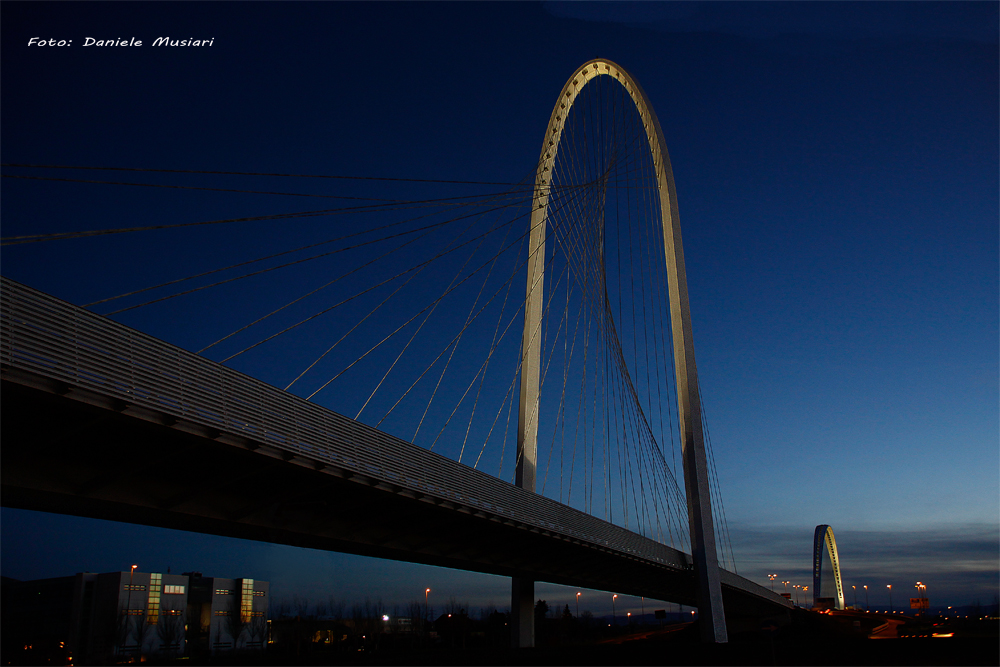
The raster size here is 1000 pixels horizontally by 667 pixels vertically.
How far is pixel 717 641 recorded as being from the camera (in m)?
33.2

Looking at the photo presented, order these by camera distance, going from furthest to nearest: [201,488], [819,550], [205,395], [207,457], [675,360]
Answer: [819,550]
[675,360]
[201,488]
[207,457]
[205,395]

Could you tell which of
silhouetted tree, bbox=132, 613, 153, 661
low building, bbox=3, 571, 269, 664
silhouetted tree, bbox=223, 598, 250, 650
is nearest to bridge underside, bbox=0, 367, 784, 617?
low building, bbox=3, 571, 269, 664

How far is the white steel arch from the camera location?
34531 mm

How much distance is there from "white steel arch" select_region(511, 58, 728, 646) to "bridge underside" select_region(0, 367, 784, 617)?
9.71 m

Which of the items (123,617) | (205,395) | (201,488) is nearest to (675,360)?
(201,488)

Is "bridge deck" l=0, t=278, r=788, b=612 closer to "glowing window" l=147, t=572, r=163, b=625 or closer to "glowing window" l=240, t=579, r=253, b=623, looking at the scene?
"glowing window" l=147, t=572, r=163, b=625

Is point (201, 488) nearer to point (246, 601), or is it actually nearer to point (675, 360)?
point (675, 360)

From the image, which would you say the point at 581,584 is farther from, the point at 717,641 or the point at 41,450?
the point at 41,450

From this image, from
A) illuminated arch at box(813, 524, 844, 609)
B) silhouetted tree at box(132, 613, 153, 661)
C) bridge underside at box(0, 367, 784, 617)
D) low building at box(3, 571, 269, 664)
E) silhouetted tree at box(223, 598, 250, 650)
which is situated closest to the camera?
bridge underside at box(0, 367, 784, 617)

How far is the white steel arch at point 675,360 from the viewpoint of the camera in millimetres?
34531

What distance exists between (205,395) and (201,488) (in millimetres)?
3716

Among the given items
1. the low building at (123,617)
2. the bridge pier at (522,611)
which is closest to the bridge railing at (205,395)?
the bridge pier at (522,611)

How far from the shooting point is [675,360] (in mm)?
37406

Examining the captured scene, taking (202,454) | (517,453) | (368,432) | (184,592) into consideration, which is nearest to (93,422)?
(202,454)
